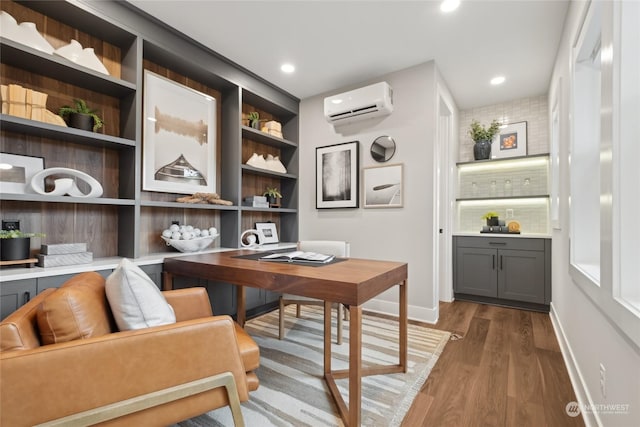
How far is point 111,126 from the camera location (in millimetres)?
2371

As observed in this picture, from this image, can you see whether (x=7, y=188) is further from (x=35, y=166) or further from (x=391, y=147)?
(x=391, y=147)

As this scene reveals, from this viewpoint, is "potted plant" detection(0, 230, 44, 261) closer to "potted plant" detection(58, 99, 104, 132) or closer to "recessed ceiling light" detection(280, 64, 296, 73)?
"potted plant" detection(58, 99, 104, 132)

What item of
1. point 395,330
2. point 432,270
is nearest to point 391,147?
point 432,270

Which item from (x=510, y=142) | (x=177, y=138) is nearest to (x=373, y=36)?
(x=177, y=138)

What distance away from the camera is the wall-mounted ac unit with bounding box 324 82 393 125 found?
9.97ft

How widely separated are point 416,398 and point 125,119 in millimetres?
2900

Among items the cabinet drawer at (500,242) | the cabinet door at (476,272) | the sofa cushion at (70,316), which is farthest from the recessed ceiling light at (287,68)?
the cabinet door at (476,272)

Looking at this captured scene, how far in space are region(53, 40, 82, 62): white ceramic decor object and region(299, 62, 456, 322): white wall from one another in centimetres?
246

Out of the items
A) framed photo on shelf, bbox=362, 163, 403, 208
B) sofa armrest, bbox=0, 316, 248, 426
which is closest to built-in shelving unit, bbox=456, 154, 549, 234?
framed photo on shelf, bbox=362, 163, 403, 208

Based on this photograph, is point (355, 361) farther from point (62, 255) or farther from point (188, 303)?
point (62, 255)

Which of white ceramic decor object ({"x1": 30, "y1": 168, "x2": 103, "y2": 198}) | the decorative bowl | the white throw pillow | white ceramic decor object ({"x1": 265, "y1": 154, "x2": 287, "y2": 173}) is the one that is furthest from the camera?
white ceramic decor object ({"x1": 265, "y1": 154, "x2": 287, "y2": 173})

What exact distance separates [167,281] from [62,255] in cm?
66

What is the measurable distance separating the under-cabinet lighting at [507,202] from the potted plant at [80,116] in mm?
4275

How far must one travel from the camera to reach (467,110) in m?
4.23
